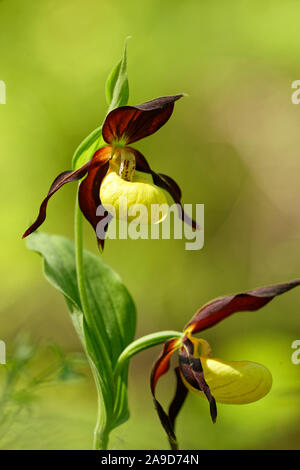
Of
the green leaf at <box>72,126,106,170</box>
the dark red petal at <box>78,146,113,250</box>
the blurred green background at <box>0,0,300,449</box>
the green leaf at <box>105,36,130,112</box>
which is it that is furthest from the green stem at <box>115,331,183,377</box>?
the blurred green background at <box>0,0,300,449</box>

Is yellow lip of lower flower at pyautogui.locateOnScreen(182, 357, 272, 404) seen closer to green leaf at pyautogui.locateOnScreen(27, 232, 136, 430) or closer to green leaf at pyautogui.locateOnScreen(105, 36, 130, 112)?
green leaf at pyautogui.locateOnScreen(27, 232, 136, 430)

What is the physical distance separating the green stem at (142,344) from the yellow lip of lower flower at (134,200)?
0.99 ft

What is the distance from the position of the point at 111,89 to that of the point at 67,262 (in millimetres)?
524

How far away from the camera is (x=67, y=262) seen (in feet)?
4.55

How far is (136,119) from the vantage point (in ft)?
3.90

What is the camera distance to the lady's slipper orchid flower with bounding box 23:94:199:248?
1.15 m

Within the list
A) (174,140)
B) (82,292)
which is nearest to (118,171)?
(82,292)

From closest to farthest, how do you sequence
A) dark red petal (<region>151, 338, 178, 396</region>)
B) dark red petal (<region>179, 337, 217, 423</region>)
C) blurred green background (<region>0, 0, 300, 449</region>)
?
dark red petal (<region>179, 337, 217, 423</region>) → dark red petal (<region>151, 338, 178, 396</region>) → blurred green background (<region>0, 0, 300, 449</region>)

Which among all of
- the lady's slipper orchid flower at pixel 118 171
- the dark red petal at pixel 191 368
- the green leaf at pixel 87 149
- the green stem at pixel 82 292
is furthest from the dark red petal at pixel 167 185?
the dark red petal at pixel 191 368

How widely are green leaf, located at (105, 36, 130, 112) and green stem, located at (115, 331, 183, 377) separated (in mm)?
600

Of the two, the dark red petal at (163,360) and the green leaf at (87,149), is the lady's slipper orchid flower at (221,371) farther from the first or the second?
the green leaf at (87,149)

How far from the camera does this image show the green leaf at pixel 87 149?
3.94 ft

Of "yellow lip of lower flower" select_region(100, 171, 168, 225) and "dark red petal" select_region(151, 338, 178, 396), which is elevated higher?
"yellow lip of lower flower" select_region(100, 171, 168, 225)

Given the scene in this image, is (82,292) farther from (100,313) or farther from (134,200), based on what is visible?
(134,200)
